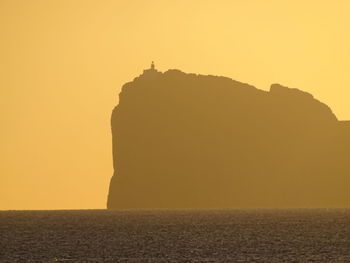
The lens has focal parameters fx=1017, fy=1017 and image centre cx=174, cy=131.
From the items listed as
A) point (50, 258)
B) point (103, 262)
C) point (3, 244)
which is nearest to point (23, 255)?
point (50, 258)

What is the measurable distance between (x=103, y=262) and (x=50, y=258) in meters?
8.81

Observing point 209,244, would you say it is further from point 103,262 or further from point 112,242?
point 103,262

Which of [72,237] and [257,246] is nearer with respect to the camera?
[257,246]

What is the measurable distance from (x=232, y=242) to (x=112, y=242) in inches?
706

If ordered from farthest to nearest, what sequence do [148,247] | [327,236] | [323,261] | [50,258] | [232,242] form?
[327,236], [232,242], [148,247], [50,258], [323,261]

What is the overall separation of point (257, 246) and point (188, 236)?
34.0m

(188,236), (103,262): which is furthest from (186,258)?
(188,236)

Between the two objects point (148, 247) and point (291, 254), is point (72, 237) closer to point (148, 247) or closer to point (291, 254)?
point (148, 247)

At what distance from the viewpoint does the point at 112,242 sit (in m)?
150

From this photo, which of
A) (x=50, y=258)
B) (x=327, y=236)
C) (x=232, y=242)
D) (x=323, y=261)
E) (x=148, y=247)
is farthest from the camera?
(x=327, y=236)

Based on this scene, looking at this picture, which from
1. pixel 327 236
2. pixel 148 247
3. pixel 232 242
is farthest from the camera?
pixel 327 236

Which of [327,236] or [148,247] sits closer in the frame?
[148,247]

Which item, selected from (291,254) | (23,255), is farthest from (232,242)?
(23,255)

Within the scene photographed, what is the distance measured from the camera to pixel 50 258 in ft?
375
